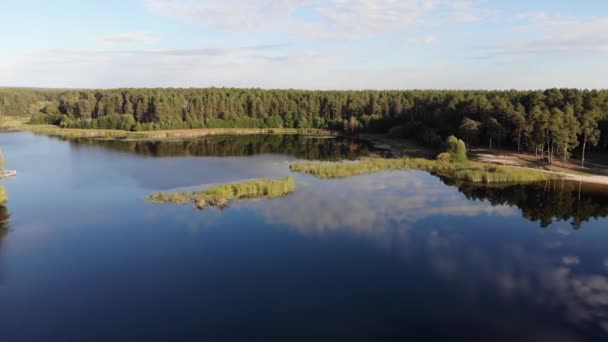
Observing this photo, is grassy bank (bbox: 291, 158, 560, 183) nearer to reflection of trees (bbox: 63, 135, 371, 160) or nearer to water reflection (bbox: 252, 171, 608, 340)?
water reflection (bbox: 252, 171, 608, 340)

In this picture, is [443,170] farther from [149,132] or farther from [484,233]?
[149,132]

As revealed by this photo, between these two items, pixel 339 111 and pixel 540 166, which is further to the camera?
pixel 339 111

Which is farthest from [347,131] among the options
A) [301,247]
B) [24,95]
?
[24,95]

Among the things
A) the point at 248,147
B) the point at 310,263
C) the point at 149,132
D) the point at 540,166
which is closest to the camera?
the point at 310,263

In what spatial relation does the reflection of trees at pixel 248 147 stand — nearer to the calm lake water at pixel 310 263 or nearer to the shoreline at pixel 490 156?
the shoreline at pixel 490 156

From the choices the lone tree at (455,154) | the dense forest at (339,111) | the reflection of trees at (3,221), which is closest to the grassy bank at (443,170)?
the lone tree at (455,154)

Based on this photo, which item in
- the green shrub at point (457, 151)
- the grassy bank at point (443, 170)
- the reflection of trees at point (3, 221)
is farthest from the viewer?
the green shrub at point (457, 151)

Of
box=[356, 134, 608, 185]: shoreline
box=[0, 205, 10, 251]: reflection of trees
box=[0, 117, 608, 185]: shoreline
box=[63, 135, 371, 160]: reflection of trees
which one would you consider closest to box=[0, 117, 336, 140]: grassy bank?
box=[0, 117, 608, 185]: shoreline

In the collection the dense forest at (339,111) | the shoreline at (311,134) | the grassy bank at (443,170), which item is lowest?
the grassy bank at (443,170)

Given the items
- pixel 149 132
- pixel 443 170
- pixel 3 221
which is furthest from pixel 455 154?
pixel 149 132
